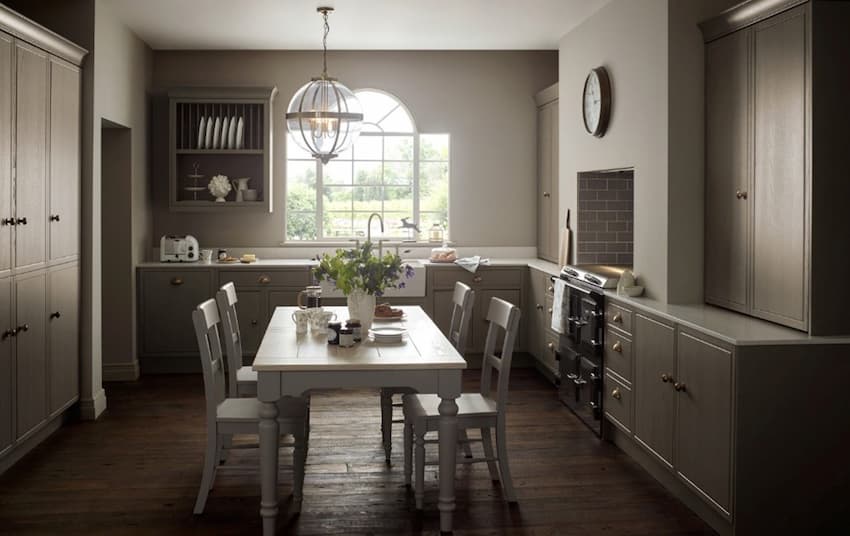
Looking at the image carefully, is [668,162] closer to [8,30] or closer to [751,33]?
[751,33]

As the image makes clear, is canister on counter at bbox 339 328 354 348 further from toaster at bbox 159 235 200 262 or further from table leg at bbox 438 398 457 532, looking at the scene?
toaster at bbox 159 235 200 262

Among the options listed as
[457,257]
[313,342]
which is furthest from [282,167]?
[313,342]

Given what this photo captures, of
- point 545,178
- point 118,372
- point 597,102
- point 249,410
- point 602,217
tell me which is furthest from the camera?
point 545,178

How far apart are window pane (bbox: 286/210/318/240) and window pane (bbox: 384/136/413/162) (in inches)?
34.9

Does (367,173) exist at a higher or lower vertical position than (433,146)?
lower

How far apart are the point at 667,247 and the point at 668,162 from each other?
0.46 metres

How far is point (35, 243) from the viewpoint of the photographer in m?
4.73

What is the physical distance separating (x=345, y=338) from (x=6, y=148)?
2074mm

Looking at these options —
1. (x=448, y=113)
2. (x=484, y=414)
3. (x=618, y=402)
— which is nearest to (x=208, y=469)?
(x=484, y=414)

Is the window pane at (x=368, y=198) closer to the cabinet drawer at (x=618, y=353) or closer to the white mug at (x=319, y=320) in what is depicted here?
the cabinet drawer at (x=618, y=353)

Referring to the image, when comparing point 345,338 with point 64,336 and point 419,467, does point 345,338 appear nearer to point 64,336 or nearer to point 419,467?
point 419,467

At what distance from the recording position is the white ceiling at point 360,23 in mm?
5812

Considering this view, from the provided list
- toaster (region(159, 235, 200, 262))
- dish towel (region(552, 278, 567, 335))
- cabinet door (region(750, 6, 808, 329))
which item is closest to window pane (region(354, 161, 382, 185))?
toaster (region(159, 235, 200, 262))

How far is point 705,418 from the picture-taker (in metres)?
3.67
